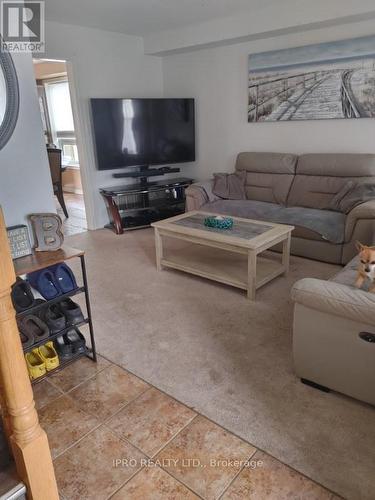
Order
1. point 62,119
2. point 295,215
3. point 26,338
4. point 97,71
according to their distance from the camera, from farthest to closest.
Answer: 1. point 62,119
2. point 97,71
3. point 295,215
4. point 26,338

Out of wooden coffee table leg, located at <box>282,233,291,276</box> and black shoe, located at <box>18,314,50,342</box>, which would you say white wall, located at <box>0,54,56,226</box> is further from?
wooden coffee table leg, located at <box>282,233,291,276</box>

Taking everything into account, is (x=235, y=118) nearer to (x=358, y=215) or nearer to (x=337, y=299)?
(x=358, y=215)

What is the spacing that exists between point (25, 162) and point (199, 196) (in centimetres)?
255

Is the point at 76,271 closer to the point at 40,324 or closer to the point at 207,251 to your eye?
the point at 207,251

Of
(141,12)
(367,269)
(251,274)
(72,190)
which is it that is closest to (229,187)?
(251,274)

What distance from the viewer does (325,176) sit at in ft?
12.8

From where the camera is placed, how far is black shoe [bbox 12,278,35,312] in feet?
5.89

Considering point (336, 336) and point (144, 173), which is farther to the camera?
point (144, 173)

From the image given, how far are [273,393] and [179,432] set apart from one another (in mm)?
536

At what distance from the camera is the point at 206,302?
286cm

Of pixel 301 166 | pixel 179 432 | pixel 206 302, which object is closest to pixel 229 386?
pixel 179 432

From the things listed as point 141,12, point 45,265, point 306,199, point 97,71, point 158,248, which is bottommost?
point 158,248

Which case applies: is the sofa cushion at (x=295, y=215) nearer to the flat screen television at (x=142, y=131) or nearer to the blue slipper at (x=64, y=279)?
the flat screen television at (x=142, y=131)

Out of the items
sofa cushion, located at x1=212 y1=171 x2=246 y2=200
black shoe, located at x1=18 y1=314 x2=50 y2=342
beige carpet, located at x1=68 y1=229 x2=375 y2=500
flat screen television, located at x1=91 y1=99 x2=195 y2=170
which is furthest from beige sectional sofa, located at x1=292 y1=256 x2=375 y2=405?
flat screen television, located at x1=91 y1=99 x2=195 y2=170
